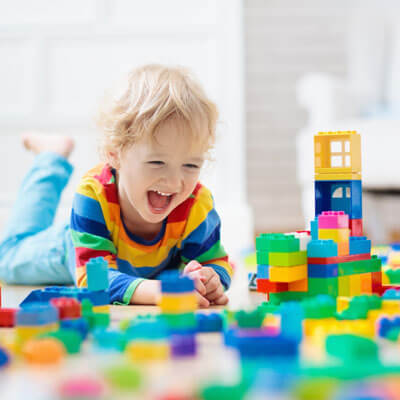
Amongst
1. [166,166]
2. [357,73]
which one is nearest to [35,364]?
[166,166]

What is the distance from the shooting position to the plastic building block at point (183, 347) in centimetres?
59

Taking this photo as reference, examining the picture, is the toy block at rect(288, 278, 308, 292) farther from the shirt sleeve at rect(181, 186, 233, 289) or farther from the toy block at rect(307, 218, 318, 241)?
the shirt sleeve at rect(181, 186, 233, 289)

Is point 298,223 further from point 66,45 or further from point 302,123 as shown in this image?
point 66,45

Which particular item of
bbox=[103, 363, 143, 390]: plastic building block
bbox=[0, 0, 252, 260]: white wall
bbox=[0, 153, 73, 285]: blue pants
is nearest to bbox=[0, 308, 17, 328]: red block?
bbox=[103, 363, 143, 390]: plastic building block

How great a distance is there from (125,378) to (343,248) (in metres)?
0.52

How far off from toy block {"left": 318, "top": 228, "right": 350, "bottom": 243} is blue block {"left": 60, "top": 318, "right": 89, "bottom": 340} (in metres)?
0.38

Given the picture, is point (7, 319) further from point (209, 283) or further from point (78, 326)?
point (209, 283)

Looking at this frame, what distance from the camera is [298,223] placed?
11.1 ft

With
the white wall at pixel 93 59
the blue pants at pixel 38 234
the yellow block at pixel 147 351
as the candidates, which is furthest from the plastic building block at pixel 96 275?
the white wall at pixel 93 59

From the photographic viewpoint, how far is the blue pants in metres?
1.38

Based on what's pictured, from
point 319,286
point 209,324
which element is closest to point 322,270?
point 319,286

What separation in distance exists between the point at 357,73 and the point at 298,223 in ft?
3.40

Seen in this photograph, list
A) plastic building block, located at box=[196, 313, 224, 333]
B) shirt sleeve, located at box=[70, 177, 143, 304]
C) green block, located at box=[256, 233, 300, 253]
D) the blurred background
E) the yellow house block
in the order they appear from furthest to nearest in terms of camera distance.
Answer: the blurred background, shirt sleeve, located at box=[70, 177, 143, 304], the yellow house block, green block, located at box=[256, 233, 300, 253], plastic building block, located at box=[196, 313, 224, 333]

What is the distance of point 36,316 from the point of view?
66 cm
